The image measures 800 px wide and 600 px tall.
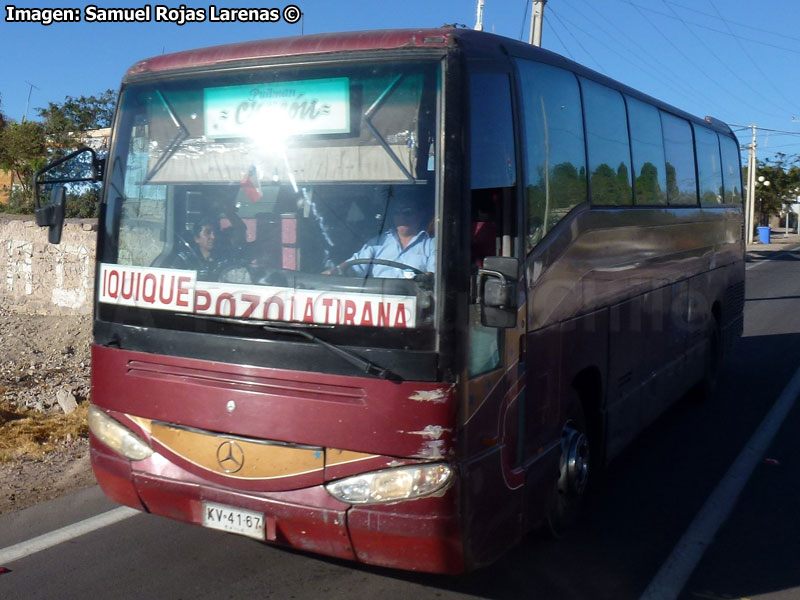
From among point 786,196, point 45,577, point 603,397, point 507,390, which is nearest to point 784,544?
point 603,397

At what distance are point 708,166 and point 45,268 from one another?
8756 mm

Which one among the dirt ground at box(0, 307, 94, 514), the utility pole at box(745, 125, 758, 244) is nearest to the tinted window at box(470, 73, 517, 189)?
the dirt ground at box(0, 307, 94, 514)

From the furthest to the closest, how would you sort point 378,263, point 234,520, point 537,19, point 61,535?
point 537,19
point 61,535
point 234,520
point 378,263

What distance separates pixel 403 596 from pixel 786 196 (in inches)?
2641

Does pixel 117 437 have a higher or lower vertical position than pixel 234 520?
higher

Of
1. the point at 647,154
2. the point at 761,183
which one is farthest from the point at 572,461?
the point at 761,183

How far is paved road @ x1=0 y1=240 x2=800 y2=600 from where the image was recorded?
4.41 m

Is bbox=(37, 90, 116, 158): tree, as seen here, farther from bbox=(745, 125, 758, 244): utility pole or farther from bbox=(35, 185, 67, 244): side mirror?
bbox=(745, 125, 758, 244): utility pole

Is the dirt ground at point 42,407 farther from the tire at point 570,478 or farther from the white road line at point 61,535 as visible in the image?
the tire at point 570,478

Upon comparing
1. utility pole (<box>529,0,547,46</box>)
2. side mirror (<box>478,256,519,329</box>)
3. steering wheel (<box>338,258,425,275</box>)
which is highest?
utility pole (<box>529,0,547,46</box>)

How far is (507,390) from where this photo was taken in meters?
4.09

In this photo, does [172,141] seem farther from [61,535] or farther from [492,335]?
[61,535]

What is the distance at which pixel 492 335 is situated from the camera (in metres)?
3.95

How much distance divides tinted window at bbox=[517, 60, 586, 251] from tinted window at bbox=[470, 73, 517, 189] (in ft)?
0.58
